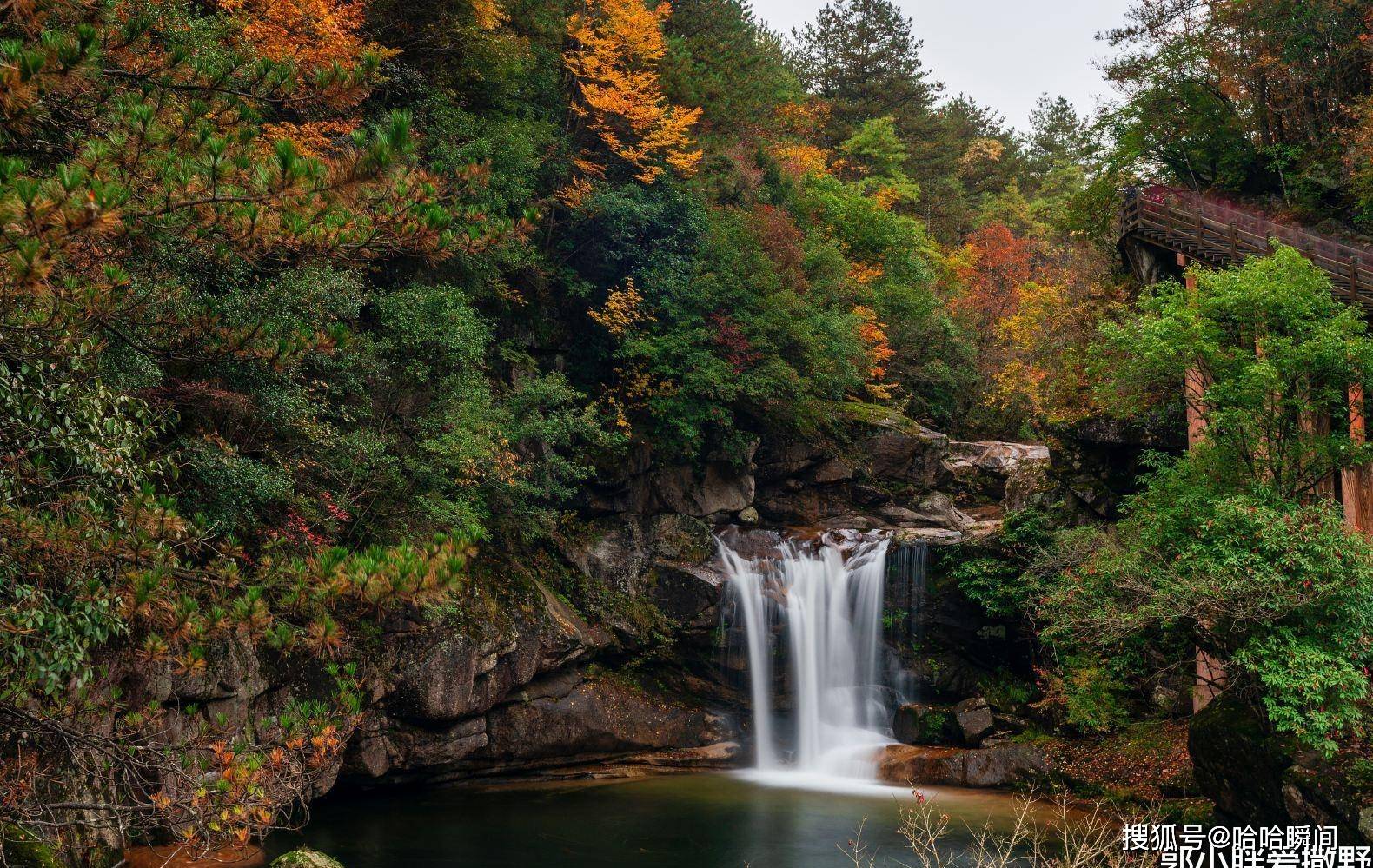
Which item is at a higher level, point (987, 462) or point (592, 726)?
point (987, 462)

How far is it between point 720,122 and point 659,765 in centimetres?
1696

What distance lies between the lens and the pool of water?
12.5m

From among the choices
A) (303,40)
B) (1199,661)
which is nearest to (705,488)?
(1199,661)

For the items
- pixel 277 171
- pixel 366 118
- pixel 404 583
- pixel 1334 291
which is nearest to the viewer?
pixel 277 171

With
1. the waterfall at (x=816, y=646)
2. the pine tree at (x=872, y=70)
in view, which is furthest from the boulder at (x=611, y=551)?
the pine tree at (x=872, y=70)

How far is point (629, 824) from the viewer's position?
13859 mm

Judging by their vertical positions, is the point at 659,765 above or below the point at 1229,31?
below

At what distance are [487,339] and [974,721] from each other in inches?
439

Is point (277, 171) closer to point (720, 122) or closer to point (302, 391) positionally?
point (302, 391)

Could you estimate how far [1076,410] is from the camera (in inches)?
725

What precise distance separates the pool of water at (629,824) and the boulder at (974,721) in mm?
1701

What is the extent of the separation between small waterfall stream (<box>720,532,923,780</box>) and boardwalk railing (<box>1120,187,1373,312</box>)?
819 cm

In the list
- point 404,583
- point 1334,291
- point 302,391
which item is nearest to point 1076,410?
point 1334,291

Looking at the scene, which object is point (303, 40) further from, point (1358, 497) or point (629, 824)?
point (1358, 497)
